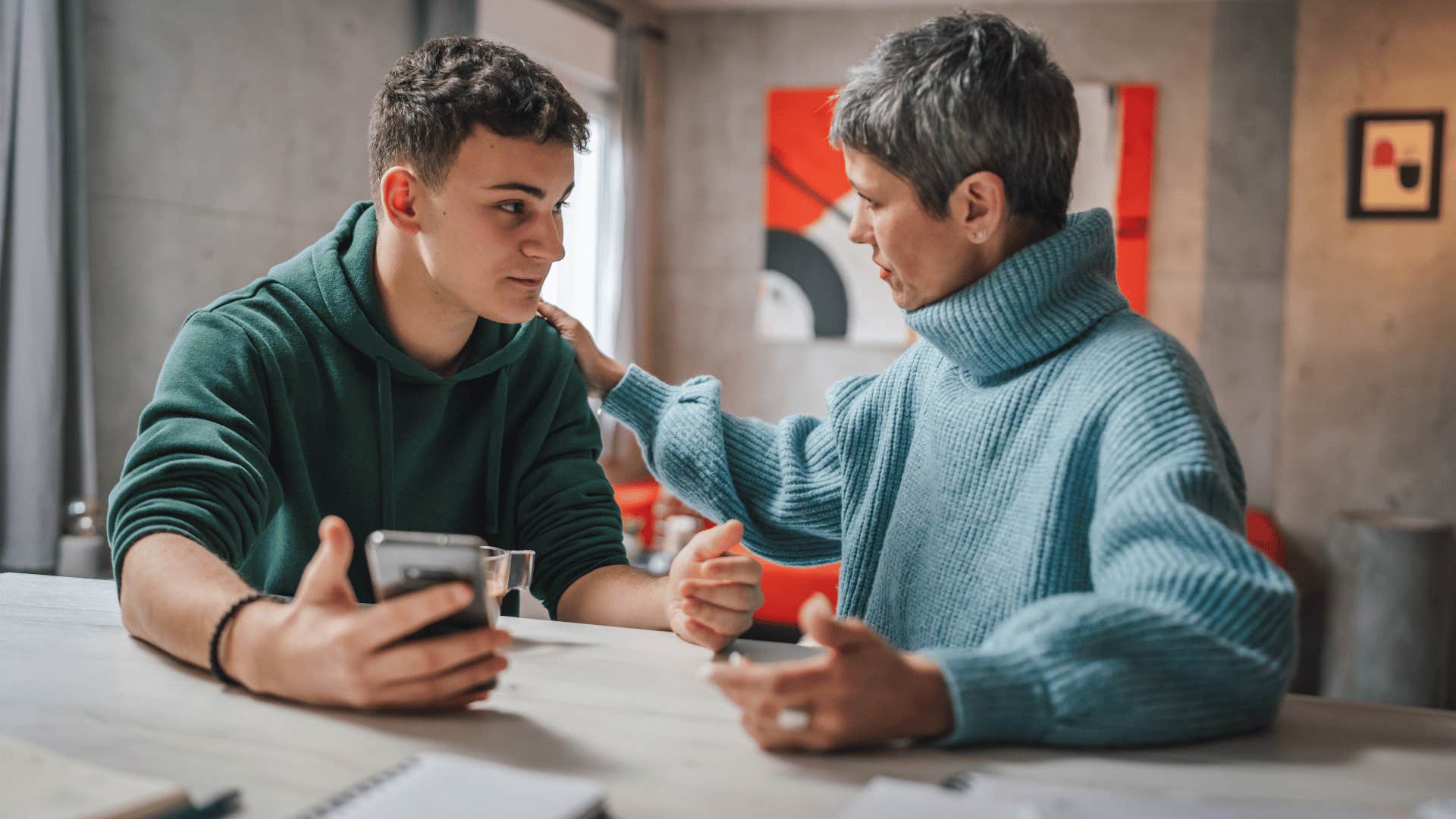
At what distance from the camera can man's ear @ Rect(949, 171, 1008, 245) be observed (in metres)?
1.20

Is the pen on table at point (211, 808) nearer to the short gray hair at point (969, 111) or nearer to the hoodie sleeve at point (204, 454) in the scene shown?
the hoodie sleeve at point (204, 454)

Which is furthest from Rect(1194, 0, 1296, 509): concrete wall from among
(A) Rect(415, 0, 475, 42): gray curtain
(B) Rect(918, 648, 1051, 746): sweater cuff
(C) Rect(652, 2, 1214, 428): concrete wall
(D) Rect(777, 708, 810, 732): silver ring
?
(D) Rect(777, 708, 810, 732): silver ring

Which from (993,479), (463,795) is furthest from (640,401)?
(463,795)

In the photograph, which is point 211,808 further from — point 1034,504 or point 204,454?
point 1034,504

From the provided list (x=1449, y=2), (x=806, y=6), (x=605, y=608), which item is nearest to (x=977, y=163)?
(x=605, y=608)

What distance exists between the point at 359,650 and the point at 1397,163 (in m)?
4.72

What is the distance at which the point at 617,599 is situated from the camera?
58.9 inches

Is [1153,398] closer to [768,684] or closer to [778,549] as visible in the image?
[768,684]

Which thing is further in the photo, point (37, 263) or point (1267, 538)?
point (1267, 538)

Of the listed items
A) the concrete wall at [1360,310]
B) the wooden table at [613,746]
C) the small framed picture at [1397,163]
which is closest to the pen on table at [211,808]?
the wooden table at [613,746]

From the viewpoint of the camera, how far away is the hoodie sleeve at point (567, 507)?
5.33ft

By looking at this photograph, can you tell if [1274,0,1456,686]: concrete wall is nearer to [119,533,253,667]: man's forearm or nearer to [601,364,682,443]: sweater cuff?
[601,364,682,443]: sweater cuff

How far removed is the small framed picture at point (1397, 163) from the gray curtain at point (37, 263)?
4414mm

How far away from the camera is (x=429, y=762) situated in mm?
796
